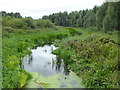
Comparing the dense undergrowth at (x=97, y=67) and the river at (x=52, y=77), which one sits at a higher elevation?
the dense undergrowth at (x=97, y=67)

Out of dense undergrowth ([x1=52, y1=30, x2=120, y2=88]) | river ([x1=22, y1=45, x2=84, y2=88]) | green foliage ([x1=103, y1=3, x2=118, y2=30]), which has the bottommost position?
river ([x1=22, y1=45, x2=84, y2=88])

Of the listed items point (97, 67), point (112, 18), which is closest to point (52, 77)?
point (97, 67)

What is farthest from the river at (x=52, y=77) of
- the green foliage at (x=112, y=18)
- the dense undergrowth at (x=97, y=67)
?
the green foliage at (x=112, y=18)

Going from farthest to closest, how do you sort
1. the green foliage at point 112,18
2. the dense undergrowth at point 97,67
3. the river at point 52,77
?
the green foliage at point 112,18 → the river at point 52,77 → the dense undergrowth at point 97,67

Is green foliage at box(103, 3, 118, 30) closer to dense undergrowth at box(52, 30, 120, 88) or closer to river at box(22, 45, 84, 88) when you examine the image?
dense undergrowth at box(52, 30, 120, 88)

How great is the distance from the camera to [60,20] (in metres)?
61.1

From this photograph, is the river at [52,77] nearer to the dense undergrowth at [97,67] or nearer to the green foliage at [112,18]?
the dense undergrowth at [97,67]

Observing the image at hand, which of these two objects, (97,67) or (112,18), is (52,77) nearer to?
(97,67)

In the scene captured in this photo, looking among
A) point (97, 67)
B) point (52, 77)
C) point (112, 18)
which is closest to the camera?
point (97, 67)

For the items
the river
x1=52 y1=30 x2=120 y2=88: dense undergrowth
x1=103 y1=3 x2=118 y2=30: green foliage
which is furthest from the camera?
x1=103 y1=3 x2=118 y2=30: green foliage

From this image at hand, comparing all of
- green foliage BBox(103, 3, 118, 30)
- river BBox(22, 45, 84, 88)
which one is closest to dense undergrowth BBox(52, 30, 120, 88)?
river BBox(22, 45, 84, 88)

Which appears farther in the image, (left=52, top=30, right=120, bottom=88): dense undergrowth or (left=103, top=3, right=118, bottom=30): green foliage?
(left=103, top=3, right=118, bottom=30): green foliage

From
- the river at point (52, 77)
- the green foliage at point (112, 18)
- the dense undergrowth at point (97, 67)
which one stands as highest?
the green foliage at point (112, 18)

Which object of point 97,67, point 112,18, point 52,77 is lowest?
point 52,77
